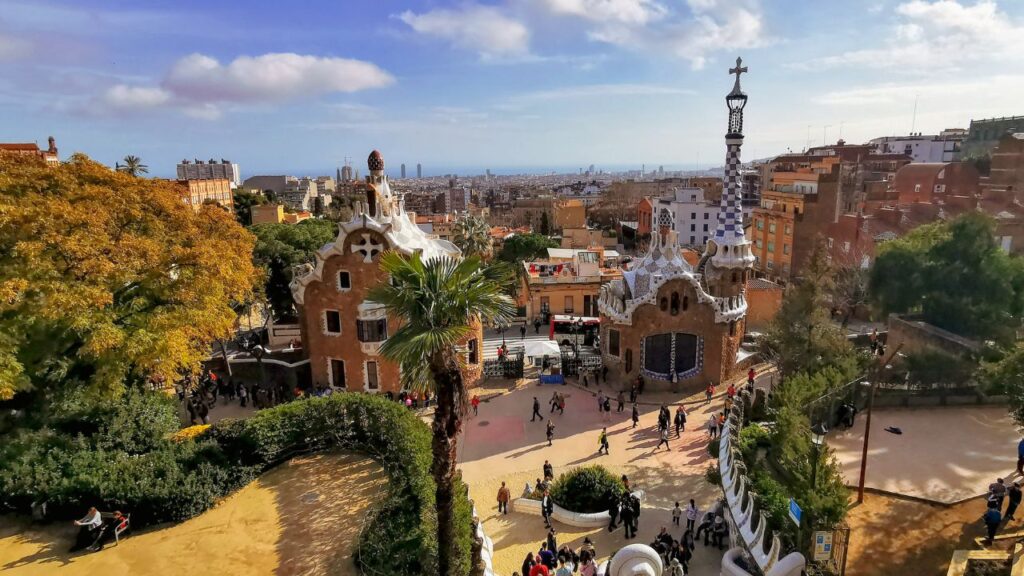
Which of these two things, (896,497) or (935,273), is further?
(935,273)

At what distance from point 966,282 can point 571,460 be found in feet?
64.8

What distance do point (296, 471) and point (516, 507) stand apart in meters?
8.93

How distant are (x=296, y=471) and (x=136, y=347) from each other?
7.37m

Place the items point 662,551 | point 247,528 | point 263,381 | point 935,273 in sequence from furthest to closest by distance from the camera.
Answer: point 263,381, point 935,273, point 247,528, point 662,551

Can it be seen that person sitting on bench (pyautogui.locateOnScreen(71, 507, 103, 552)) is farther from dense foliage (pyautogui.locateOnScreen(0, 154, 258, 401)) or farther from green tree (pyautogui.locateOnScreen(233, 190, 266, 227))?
green tree (pyautogui.locateOnScreen(233, 190, 266, 227))

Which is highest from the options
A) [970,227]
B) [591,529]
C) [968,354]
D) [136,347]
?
[970,227]

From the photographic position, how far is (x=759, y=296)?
4172 cm

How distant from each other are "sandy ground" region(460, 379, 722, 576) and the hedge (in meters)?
3.10

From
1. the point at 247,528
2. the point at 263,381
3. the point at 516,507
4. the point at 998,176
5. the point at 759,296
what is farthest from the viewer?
the point at 998,176

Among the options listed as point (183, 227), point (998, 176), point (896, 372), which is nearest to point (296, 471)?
point (183, 227)

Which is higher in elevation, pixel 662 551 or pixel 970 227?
pixel 970 227

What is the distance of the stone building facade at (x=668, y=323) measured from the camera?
30438mm

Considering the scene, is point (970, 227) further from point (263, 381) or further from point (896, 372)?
point (263, 381)

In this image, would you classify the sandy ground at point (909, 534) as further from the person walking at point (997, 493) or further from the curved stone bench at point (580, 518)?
the curved stone bench at point (580, 518)
